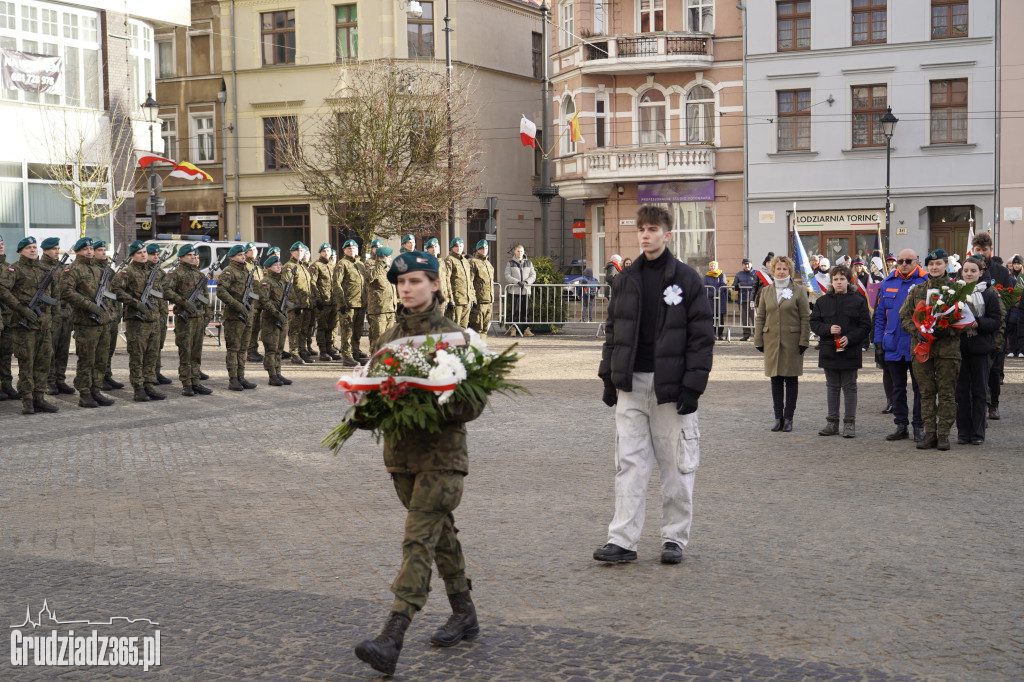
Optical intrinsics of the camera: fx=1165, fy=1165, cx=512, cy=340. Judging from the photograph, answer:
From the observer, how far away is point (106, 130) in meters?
31.1

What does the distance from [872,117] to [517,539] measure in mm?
34473

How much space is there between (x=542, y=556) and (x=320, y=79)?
135ft

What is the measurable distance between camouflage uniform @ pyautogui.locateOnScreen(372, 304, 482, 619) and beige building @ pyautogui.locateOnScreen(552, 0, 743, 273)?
3611 centimetres

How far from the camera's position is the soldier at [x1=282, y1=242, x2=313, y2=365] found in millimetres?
21125

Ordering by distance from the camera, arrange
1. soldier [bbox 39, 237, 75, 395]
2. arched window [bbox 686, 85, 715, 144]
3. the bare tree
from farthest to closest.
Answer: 1. arched window [bbox 686, 85, 715, 144]
2. the bare tree
3. soldier [bbox 39, 237, 75, 395]

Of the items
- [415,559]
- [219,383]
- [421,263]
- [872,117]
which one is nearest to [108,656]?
[415,559]

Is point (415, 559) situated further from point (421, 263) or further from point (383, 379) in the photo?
point (421, 263)

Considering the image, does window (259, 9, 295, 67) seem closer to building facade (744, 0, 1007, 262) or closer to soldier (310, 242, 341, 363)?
building facade (744, 0, 1007, 262)

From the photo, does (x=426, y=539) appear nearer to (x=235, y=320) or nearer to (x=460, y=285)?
(x=235, y=320)

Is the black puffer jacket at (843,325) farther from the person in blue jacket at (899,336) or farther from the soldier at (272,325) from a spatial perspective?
the soldier at (272,325)

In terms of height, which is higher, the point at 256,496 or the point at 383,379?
the point at 383,379

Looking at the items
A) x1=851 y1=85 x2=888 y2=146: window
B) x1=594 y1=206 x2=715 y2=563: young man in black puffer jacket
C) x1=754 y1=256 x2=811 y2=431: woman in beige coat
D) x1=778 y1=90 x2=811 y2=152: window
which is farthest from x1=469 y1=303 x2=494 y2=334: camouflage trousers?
x1=851 y1=85 x2=888 y2=146: window

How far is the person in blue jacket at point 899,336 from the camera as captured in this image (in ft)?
39.7

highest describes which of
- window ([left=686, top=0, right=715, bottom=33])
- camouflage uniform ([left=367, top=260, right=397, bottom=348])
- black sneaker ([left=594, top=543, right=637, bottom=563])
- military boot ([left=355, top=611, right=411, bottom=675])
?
window ([left=686, top=0, right=715, bottom=33])
